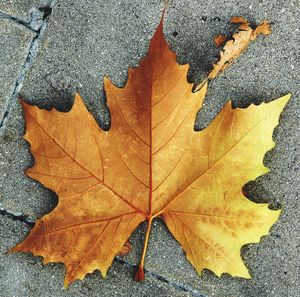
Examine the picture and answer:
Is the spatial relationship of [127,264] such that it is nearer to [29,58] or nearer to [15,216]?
[15,216]

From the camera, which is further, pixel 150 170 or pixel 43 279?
pixel 43 279

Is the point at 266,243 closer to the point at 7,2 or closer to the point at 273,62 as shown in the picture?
the point at 273,62

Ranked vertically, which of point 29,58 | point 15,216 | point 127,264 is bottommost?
point 127,264

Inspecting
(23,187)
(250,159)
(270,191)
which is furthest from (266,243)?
(23,187)

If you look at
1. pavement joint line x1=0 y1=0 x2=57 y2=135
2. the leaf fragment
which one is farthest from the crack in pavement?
the leaf fragment

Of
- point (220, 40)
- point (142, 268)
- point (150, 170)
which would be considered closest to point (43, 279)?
point (142, 268)

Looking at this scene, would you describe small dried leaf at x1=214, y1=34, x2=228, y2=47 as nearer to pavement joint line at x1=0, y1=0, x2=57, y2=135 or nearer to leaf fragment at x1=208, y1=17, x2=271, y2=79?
leaf fragment at x1=208, y1=17, x2=271, y2=79

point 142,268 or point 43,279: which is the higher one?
point 142,268
